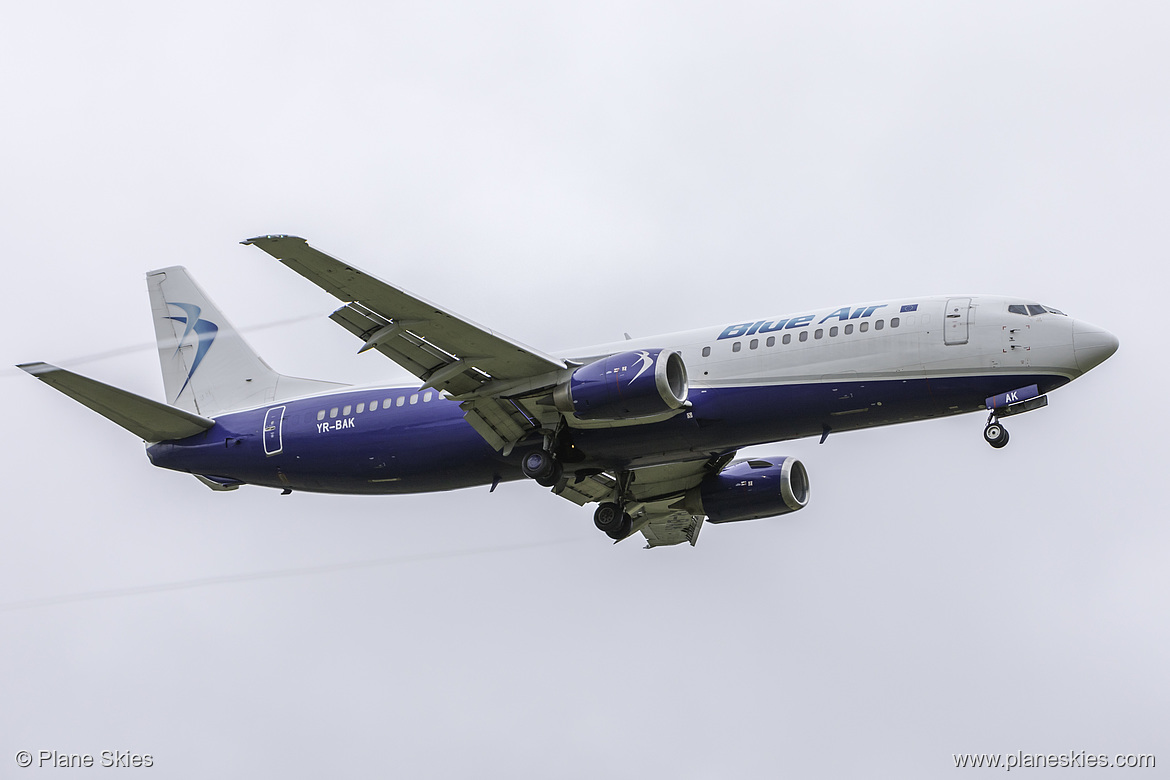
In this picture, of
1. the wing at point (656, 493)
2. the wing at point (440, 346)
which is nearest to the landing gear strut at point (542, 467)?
the wing at point (440, 346)

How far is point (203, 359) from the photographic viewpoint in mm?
37750

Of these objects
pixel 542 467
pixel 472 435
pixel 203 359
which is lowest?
pixel 542 467

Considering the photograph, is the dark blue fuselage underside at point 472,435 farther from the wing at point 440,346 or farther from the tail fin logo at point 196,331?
the tail fin logo at point 196,331

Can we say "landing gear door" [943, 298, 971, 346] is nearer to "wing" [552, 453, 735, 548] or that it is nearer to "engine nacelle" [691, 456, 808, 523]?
"wing" [552, 453, 735, 548]

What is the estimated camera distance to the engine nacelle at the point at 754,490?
35.4 metres

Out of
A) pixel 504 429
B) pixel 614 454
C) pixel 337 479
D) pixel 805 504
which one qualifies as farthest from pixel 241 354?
pixel 805 504

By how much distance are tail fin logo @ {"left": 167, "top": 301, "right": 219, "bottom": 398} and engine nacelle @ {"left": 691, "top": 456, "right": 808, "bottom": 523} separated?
16.1m

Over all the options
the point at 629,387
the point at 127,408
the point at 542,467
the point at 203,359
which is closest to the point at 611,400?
the point at 629,387

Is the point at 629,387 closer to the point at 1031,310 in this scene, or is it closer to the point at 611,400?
the point at 611,400

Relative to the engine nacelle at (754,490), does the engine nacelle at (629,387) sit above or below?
above

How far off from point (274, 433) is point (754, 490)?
13931 mm

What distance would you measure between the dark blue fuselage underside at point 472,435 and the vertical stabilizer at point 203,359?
1.53m

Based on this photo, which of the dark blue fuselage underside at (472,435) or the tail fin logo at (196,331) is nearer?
the dark blue fuselage underside at (472,435)

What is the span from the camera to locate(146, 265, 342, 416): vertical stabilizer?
36.1m
